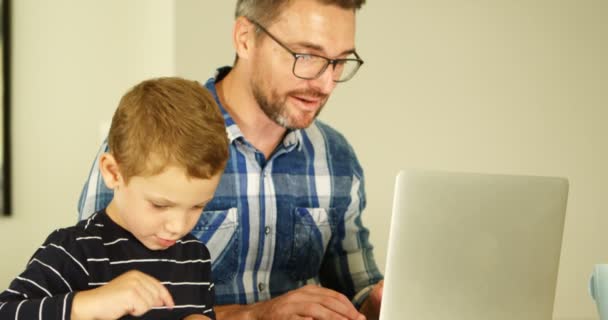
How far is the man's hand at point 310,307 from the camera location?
1509mm

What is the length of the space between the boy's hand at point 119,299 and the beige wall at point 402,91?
1.37 metres

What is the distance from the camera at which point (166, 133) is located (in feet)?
4.01

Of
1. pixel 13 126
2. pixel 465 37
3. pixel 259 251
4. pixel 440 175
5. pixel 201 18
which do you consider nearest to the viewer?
pixel 440 175

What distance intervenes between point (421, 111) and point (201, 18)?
822mm

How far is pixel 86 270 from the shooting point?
4.06 ft

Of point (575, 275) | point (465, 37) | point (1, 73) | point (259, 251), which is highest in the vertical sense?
point (465, 37)

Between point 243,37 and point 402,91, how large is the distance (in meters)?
0.92

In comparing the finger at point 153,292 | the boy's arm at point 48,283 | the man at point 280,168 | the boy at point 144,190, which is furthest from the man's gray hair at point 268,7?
the finger at point 153,292

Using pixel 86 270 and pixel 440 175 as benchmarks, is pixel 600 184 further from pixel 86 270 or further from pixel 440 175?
pixel 86 270

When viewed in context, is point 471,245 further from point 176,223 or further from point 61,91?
point 61,91

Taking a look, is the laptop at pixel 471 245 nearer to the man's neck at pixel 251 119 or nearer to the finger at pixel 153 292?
the finger at pixel 153 292

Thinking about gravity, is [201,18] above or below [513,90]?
above

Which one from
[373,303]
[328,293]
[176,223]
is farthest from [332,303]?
[176,223]

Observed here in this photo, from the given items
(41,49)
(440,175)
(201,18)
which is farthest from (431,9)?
(440,175)
